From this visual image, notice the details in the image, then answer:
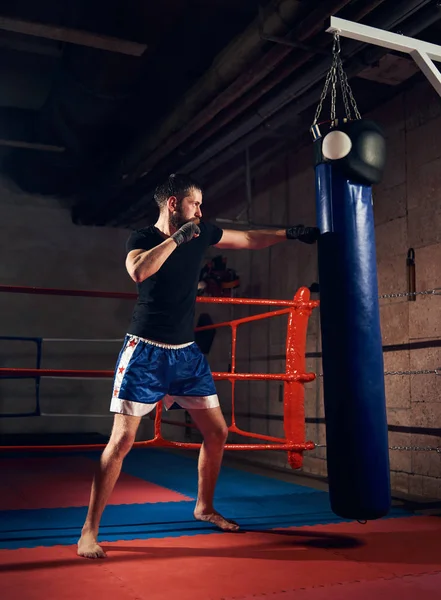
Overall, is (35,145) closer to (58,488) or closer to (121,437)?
(58,488)

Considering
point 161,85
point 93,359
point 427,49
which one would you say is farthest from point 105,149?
point 427,49

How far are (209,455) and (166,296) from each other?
729 mm

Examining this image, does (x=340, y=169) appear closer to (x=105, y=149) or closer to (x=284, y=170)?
(x=284, y=170)

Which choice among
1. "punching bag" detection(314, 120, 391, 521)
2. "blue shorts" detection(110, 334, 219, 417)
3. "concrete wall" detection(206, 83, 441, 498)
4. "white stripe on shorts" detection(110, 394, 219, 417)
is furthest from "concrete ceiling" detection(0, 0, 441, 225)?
"white stripe on shorts" detection(110, 394, 219, 417)

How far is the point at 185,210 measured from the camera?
8.62ft

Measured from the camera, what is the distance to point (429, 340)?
4.16 metres

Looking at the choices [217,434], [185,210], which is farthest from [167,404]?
[185,210]

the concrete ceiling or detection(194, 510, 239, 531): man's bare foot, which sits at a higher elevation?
the concrete ceiling

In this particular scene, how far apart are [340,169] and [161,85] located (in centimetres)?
348

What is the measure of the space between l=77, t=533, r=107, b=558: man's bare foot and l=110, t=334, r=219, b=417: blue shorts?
1.50 ft

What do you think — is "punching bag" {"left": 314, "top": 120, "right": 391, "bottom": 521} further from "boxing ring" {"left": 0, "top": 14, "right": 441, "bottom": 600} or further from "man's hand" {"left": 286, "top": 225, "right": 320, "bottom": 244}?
"man's hand" {"left": 286, "top": 225, "right": 320, "bottom": 244}

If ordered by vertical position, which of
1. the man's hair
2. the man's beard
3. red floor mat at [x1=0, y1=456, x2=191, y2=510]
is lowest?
red floor mat at [x1=0, y1=456, x2=191, y2=510]

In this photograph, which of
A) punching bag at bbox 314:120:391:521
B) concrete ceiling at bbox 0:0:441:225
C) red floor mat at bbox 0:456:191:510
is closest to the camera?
punching bag at bbox 314:120:391:521

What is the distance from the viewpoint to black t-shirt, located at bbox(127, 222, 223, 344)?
8.24ft
